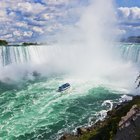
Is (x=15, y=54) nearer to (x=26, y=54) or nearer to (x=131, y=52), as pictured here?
(x=26, y=54)

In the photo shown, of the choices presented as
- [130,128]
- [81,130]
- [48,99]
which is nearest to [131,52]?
[48,99]

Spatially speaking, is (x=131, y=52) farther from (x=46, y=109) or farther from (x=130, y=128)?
(x=130, y=128)

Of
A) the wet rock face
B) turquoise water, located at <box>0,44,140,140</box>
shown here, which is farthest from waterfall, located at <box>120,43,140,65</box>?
the wet rock face

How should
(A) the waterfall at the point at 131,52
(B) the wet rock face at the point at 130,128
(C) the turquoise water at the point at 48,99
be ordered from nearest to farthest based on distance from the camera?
(B) the wet rock face at the point at 130,128 → (C) the turquoise water at the point at 48,99 → (A) the waterfall at the point at 131,52

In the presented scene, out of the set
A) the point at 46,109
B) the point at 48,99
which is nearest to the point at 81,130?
the point at 46,109

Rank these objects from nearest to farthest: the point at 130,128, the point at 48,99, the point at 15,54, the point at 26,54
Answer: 1. the point at 130,128
2. the point at 48,99
3. the point at 15,54
4. the point at 26,54

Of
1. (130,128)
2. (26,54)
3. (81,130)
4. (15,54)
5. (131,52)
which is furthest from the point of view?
(26,54)

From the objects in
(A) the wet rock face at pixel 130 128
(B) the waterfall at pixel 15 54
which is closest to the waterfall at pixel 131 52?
(B) the waterfall at pixel 15 54

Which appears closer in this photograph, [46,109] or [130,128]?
[130,128]

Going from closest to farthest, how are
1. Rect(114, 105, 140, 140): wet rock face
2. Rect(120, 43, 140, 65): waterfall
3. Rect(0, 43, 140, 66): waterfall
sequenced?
Rect(114, 105, 140, 140): wet rock face, Rect(120, 43, 140, 65): waterfall, Rect(0, 43, 140, 66): waterfall

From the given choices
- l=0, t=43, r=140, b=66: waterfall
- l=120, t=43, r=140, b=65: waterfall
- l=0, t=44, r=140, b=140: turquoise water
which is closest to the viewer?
l=0, t=44, r=140, b=140: turquoise water

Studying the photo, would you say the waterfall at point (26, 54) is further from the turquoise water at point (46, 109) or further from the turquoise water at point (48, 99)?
the turquoise water at point (46, 109)

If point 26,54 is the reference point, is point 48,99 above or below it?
above

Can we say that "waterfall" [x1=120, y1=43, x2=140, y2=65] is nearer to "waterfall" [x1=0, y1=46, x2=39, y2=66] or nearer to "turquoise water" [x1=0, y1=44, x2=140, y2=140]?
"turquoise water" [x1=0, y1=44, x2=140, y2=140]
